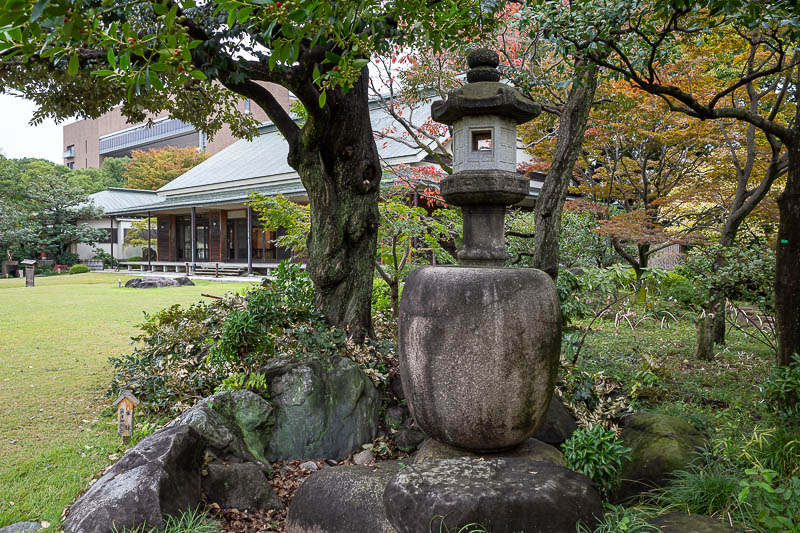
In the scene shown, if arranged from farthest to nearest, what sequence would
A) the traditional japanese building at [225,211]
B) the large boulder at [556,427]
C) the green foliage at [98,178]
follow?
1. the green foliage at [98,178]
2. the traditional japanese building at [225,211]
3. the large boulder at [556,427]

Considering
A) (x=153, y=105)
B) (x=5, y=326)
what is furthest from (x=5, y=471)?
(x=5, y=326)

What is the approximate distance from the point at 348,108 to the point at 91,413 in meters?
4.18

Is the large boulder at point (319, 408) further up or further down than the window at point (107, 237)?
further down

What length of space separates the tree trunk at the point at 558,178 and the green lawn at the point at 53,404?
14.9 ft

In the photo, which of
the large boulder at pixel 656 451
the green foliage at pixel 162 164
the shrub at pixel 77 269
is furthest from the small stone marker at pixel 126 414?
the green foliage at pixel 162 164

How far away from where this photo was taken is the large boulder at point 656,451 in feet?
11.4

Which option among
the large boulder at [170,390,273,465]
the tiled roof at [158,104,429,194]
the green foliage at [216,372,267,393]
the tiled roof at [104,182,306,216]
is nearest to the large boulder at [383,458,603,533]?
the large boulder at [170,390,273,465]

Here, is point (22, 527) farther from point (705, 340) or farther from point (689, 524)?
point (705, 340)

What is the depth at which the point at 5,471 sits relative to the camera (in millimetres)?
3652

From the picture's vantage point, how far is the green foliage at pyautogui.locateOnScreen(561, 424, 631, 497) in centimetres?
328

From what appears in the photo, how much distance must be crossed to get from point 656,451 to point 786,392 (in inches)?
47.8

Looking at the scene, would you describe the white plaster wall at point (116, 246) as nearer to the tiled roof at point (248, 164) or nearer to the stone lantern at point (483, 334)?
the tiled roof at point (248, 164)

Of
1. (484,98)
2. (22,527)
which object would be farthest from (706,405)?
(22,527)

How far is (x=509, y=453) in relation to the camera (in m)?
3.71
